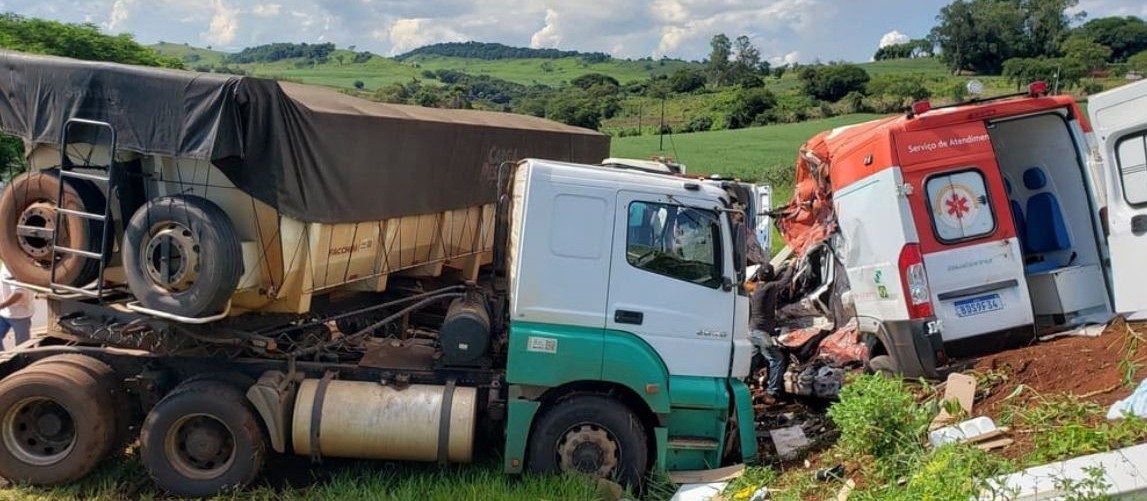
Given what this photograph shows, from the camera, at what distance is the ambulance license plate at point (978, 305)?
6934 millimetres

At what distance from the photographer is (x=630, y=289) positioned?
5.98 meters

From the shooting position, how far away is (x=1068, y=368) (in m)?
5.96

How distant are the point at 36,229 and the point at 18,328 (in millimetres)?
2804

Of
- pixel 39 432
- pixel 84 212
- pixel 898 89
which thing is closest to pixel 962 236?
pixel 84 212

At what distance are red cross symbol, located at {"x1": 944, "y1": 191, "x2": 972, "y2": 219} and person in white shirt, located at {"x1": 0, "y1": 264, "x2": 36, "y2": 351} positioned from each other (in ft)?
28.5

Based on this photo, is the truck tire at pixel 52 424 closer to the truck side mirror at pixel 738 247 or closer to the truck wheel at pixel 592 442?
the truck wheel at pixel 592 442

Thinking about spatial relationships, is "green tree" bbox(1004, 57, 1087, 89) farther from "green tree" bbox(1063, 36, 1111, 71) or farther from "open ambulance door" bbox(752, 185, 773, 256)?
"open ambulance door" bbox(752, 185, 773, 256)

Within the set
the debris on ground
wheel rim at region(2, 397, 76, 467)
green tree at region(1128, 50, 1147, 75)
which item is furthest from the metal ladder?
green tree at region(1128, 50, 1147, 75)

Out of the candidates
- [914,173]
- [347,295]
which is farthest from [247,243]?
[914,173]

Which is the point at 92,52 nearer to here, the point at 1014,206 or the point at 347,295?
the point at 347,295

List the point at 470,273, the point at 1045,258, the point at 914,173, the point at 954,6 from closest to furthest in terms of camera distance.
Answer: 1. the point at 914,173
2. the point at 1045,258
3. the point at 470,273
4. the point at 954,6

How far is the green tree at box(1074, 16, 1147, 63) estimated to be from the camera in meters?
72.7

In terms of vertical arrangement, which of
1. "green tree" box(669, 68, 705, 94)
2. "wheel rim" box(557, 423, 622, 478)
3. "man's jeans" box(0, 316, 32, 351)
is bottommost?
"wheel rim" box(557, 423, 622, 478)

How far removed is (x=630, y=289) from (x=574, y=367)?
0.71 metres
